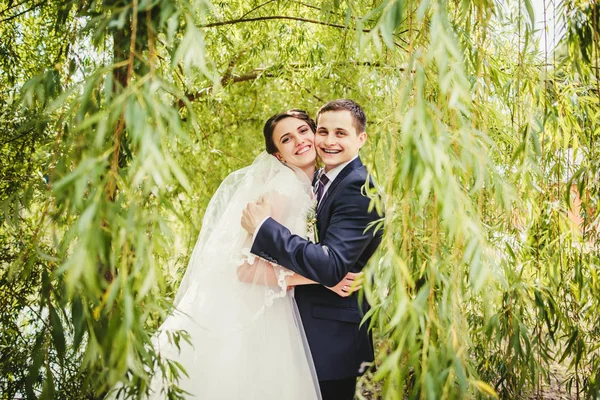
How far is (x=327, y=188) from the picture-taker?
184 centimetres

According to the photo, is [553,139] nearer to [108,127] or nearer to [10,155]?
[108,127]

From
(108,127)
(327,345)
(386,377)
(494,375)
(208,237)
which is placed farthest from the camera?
(494,375)

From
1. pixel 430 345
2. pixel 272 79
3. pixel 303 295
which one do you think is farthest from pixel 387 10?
pixel 272 79

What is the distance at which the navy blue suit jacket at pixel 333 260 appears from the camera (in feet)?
5.27

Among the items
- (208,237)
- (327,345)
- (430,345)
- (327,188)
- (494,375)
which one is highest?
(327,188)

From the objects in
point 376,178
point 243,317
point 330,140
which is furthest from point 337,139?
point 243,317

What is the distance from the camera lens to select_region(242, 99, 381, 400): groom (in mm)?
1618

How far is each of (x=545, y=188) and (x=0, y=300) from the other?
2.12 meters

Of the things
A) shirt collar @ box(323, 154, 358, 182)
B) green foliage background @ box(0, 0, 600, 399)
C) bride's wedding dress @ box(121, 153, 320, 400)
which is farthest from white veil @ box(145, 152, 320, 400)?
green foliage background @ box(0, 0, 600, 399)

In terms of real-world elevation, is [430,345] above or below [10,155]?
below

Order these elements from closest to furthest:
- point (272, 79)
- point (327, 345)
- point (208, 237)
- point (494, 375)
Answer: point (327, 345)
point (208, 237)
point (494, 375)
point (272, 79)

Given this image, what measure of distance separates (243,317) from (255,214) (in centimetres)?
39

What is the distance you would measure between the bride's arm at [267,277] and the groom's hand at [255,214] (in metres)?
0.14

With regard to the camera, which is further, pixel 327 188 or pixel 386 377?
pixel 327 188
